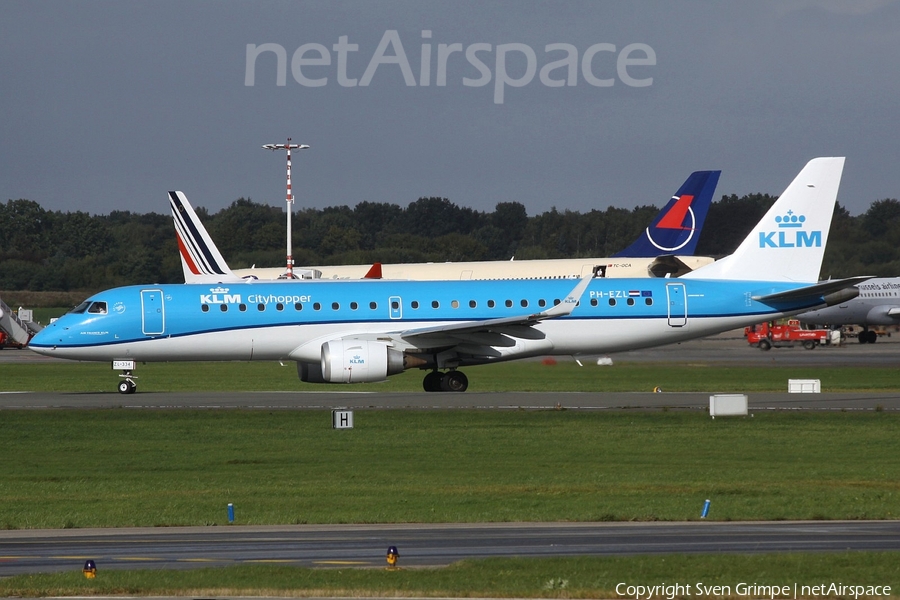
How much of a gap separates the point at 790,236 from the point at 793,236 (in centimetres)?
11

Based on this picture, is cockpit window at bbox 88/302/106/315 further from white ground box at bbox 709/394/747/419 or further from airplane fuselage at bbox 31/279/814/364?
white ground box at bbox 709/394/747/419

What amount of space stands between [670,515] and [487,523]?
2529mm

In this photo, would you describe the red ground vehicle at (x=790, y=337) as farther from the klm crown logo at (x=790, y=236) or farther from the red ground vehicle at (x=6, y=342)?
the red ground vehicle at (x=6, y=342)

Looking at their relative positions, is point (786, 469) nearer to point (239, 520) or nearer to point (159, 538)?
point (239, 520)

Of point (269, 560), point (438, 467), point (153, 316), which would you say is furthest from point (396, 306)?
point (269, 560)

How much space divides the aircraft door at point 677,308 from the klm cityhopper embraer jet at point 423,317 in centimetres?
3

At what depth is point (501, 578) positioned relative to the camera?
469 inches

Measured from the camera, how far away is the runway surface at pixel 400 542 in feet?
43.7

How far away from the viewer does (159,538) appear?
15.3 meters

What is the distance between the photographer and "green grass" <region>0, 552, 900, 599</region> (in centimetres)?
1138

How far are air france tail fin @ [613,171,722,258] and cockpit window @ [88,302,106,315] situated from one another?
38219 millimetres

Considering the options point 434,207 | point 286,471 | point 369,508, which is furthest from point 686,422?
point 434,207

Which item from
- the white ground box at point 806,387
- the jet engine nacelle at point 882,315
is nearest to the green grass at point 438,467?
the white ground box at point 806,387

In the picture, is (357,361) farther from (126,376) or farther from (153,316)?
(126,376)
